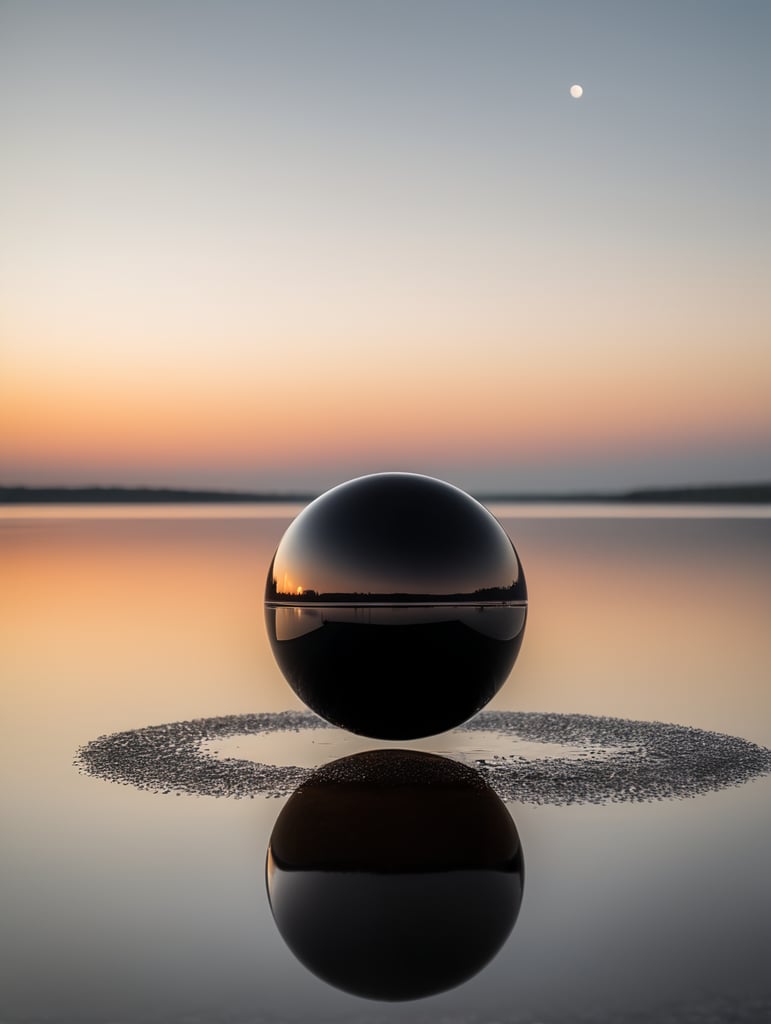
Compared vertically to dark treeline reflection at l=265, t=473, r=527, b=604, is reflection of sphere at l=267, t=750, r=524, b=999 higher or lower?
lower

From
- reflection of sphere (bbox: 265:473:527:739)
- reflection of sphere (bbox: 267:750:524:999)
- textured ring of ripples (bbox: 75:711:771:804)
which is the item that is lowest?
textured ring of ripples (bbox: 75:711:771:804)

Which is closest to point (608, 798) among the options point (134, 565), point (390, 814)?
point (390, 814)

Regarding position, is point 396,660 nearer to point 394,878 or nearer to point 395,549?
point 395,549

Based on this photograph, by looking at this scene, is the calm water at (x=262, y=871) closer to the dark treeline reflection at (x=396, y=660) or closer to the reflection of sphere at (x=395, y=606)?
the dark treeline reflection at (x=396, y=660)

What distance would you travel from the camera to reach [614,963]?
17.4 feet

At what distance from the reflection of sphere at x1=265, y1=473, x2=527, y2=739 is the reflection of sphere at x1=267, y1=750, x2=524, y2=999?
648 millimetres

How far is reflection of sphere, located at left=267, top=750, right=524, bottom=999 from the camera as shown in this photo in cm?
527

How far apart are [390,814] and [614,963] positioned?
2.80 meters

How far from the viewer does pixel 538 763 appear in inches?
375

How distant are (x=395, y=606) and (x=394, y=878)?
2.88m

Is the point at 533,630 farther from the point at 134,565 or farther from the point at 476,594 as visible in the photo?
the point at 134,565

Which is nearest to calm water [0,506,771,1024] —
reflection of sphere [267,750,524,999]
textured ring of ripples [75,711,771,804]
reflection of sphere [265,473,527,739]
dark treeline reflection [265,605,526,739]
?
reflection of sphere [267,750,524,999]

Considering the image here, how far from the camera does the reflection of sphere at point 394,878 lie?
5266 mm

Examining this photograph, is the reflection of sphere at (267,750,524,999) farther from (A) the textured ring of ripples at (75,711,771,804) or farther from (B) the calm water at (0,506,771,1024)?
(A) the textured ring of ripples at (75,711,771,804)
